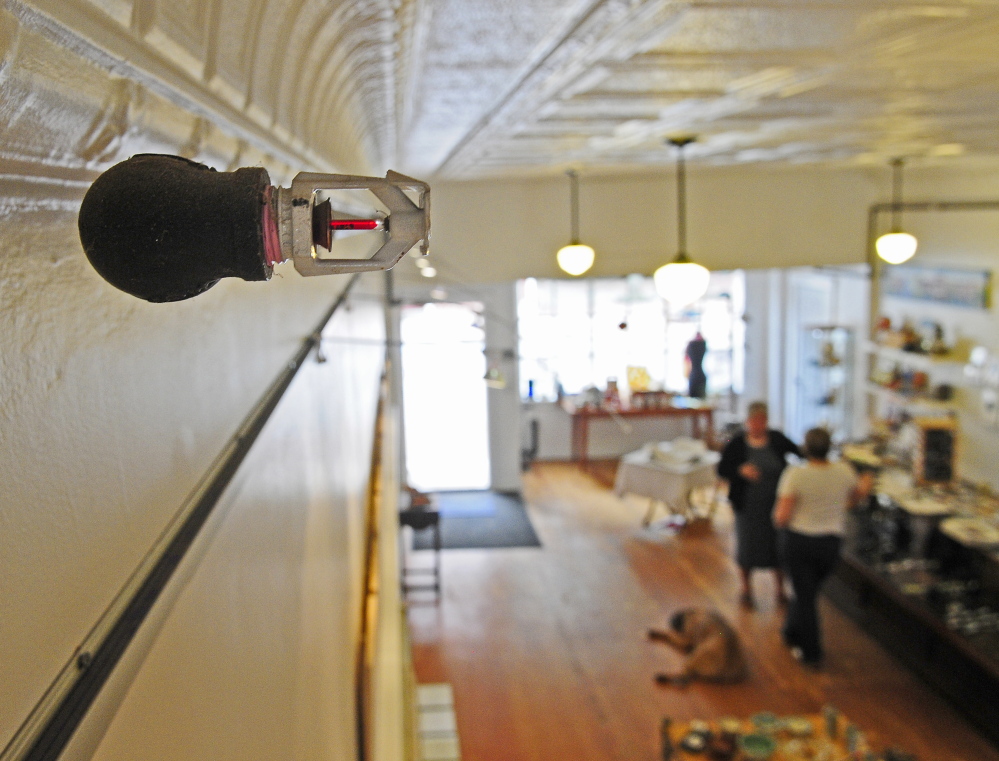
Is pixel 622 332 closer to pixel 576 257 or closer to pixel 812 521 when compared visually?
pixel 576 257

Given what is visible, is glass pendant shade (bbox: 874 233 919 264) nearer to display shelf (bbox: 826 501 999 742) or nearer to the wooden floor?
display shelf (bbox: 826 501 999 742)

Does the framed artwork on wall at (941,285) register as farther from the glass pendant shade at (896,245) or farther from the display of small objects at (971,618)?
the display of small objects at (971,618)

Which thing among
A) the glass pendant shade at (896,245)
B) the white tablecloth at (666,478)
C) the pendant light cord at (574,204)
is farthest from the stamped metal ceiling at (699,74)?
the white tablecloth at (666,478)

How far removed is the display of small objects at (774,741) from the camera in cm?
466

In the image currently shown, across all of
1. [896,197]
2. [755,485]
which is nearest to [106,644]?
[755,485]

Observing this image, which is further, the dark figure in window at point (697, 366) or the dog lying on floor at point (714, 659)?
the dark figure in window at point (697, 366)

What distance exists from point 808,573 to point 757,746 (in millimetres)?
2152

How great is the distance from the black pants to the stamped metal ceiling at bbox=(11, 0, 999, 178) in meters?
2.73

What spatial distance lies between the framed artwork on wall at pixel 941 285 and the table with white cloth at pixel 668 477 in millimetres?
2781

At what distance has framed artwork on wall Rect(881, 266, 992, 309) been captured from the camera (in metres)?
9.04

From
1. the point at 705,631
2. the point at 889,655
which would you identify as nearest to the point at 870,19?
the point at 705,631

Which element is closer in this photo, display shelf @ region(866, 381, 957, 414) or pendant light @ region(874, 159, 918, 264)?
pendant light @ region(874, 159, 918, 264)

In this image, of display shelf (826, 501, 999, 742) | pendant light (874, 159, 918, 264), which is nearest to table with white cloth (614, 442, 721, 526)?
display shelf (826, 501, 999, 742)

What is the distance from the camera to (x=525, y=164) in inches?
315
